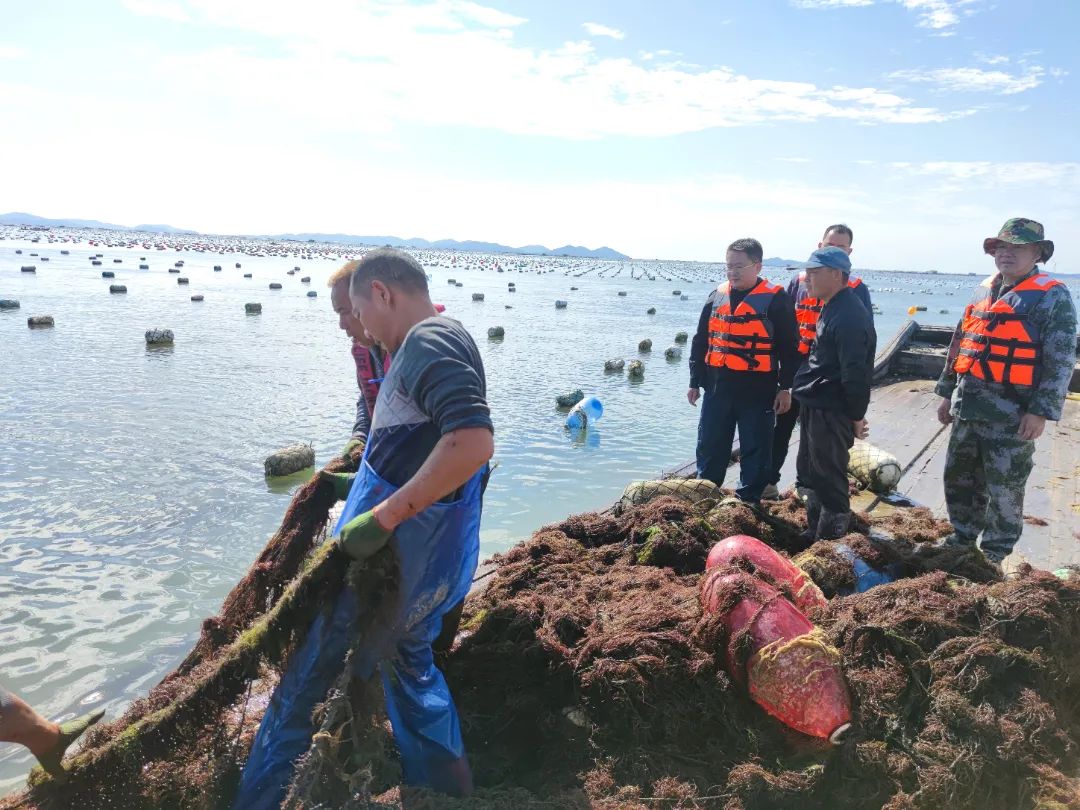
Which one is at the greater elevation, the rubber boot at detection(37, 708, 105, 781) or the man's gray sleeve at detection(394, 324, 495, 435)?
the man's gray sleeve at detection(394, 324, 495, 435)

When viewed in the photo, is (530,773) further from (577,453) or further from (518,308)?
(518,308)

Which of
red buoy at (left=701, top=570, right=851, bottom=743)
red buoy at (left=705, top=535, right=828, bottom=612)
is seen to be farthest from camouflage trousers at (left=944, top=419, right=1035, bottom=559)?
red buoy at (left=701, top=570, right=851, bottom=743)

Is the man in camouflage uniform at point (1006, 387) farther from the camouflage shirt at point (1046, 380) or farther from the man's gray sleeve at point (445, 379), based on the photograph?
the man's gray sleeve at point (445, 379)

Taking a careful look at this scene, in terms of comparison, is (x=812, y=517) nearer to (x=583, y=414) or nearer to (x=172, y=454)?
(x=583, y=414)

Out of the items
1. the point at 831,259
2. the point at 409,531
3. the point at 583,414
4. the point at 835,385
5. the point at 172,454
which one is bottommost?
the point at 172,454

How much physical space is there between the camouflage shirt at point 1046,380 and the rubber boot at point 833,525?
40.6 inches

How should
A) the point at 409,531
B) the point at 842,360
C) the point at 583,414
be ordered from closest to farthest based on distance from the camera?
the point at 409,531
the point at 842,360
the point at 583,414

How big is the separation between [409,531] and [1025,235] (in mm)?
4118

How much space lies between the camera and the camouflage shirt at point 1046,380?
402cm

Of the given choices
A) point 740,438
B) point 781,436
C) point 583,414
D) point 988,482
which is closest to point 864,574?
point 988,482

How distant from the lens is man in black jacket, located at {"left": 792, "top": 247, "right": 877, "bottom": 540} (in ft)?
14.6

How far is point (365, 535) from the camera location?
231cm

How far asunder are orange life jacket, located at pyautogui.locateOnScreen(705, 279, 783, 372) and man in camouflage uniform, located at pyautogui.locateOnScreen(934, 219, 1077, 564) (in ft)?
4.34

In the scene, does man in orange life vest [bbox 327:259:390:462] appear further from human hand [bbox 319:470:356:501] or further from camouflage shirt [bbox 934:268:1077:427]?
camouflage shirt [bbox 934:268:1077:427]
